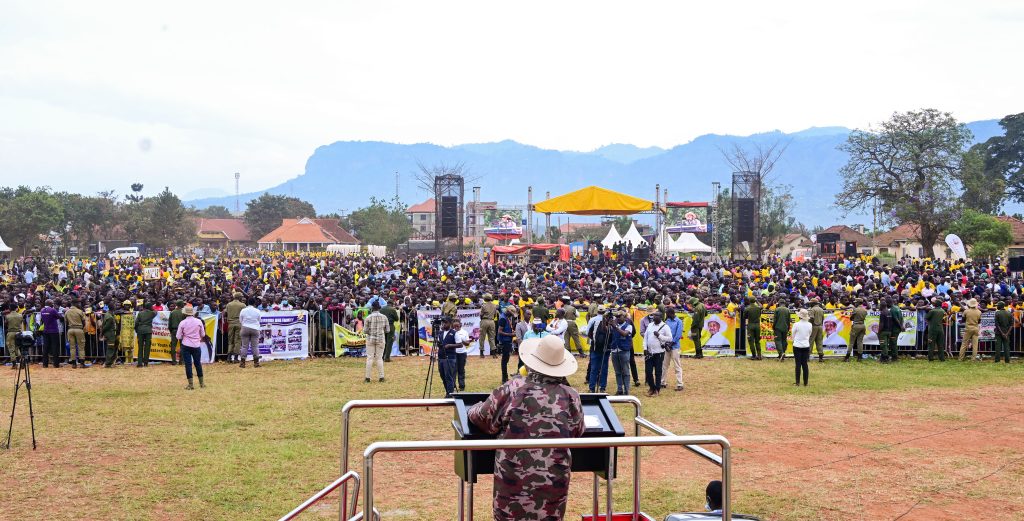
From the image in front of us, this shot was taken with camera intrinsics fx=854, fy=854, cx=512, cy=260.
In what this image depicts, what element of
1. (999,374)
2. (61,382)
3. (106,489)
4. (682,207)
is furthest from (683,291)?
(682,207)

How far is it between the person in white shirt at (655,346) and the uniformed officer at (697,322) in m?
4.54

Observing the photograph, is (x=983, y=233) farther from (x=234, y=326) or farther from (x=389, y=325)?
(x=234, y=326)

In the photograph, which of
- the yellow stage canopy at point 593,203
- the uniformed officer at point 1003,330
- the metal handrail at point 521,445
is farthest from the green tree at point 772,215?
the metal handrail at point 521,445

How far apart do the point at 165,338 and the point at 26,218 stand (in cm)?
5844

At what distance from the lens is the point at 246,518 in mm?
7984

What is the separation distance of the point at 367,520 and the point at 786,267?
3177cm

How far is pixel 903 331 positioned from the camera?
1991cm

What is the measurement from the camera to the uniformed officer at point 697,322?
19516 millimetres

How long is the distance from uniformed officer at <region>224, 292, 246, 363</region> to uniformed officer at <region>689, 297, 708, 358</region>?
→ 1022 centimetres

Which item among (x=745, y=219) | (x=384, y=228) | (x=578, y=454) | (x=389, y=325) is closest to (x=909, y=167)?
(x=745, y=219)

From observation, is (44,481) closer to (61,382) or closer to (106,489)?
(106,489)

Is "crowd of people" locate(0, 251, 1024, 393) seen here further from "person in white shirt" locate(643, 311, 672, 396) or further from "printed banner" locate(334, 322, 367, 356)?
"printed banner" locate(334, 322, 367, 356)

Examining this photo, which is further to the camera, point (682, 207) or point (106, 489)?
point (682, 207)

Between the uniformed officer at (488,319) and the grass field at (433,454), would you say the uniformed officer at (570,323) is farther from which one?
the uniformed officer at (488,319)
